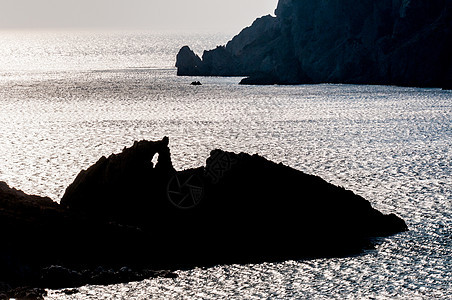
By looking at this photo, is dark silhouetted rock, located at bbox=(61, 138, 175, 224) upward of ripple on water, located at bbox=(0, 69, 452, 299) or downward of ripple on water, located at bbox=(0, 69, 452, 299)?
upward

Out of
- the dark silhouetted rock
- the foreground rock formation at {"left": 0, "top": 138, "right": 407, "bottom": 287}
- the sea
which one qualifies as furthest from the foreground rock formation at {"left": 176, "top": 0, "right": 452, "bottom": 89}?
the dark silhouetted rock

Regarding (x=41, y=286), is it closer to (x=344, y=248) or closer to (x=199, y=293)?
(x=199, y=293)

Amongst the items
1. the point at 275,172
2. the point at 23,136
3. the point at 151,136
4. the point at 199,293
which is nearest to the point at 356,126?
the point at 151,136

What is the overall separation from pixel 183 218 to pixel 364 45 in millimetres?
140798

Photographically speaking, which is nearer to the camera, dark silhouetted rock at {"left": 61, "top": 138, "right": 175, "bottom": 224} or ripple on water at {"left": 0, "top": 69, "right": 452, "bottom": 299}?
ripple on water at {"left": 0, "top": 69, "right": 452, "bottom": 299}

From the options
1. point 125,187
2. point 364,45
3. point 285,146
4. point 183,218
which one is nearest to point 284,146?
point 285,146

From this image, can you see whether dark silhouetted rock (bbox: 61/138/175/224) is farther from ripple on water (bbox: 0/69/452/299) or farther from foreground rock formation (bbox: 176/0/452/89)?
foreground rock formation (bbox: 176/0/452/89)

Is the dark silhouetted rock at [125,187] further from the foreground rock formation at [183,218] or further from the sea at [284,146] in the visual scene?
the sea at [284,146]

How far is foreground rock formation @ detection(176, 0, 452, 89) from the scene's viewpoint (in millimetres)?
160875

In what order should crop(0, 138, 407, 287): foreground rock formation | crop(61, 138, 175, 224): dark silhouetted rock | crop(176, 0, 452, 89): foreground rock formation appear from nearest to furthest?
crop(0, 138, 407, 287): foreground rock formation, crop(61, 138, 175, 224): dark silhouetted rock, crop(176, 0, 452, 89): foreground rock formation

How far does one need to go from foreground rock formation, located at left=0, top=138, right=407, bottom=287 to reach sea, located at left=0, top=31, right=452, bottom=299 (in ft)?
5.33

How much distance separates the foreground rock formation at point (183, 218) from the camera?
36.8m

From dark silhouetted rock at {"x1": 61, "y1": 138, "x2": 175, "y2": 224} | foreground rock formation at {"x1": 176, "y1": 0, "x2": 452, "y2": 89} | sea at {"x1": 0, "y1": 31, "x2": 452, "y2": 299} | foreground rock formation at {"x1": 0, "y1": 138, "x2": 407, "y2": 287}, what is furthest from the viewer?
foreground rock formation at {"x1": 176, "y1": 0, "x2": 452, "y2": 89}

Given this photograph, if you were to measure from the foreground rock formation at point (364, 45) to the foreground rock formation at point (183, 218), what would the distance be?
122 metres
